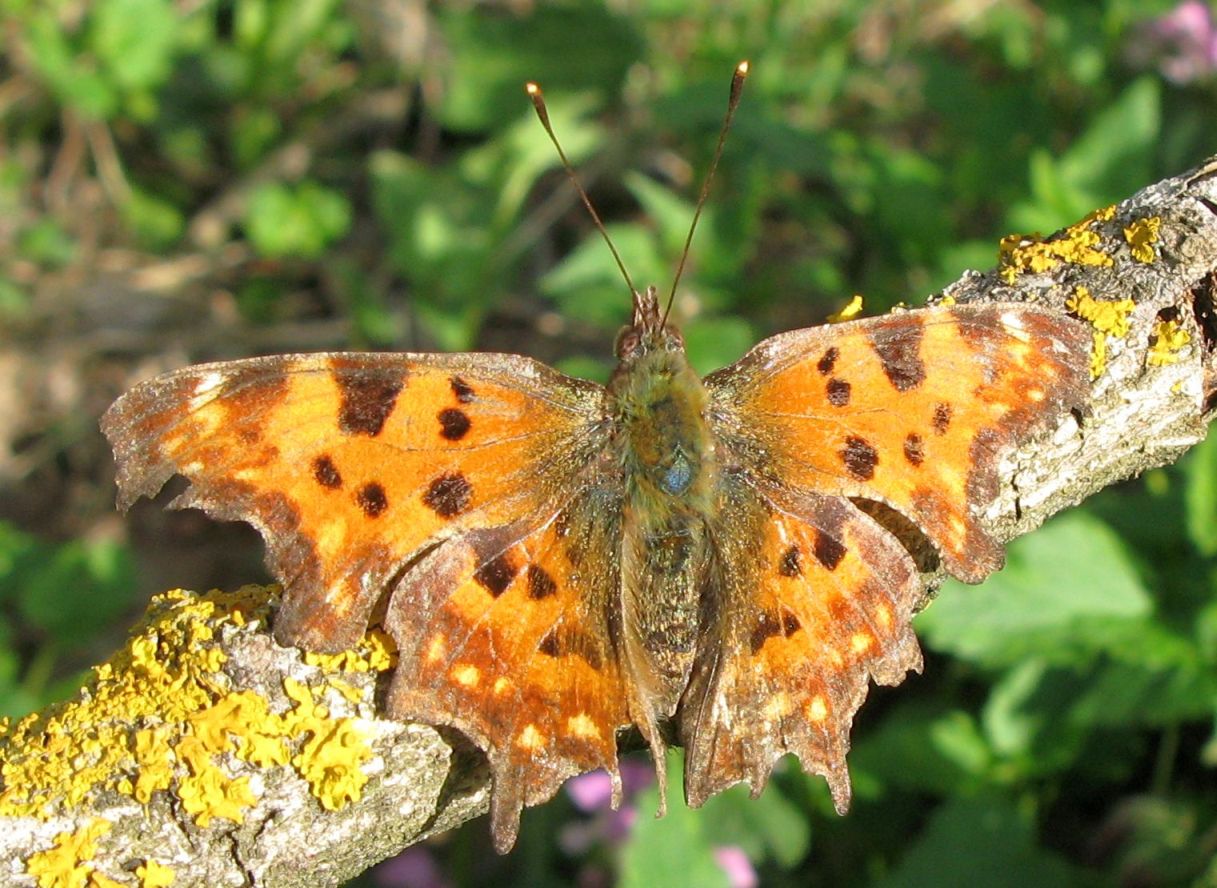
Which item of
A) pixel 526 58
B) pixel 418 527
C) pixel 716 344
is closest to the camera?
pixel 418 527

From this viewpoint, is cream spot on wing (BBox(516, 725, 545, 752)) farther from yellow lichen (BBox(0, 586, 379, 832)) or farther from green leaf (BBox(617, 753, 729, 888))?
green leaf (BBox(617, 753, 729, 888))

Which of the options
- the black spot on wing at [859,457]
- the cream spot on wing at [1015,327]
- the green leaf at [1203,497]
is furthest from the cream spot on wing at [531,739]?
the green leaf at [1203,497]

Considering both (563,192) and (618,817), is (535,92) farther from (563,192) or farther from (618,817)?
(563,192)

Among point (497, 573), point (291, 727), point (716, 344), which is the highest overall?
point (716, 344)

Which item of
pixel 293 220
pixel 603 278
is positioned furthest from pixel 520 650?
pixel 293 220

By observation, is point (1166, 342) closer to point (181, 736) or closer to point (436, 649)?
point (436, 649)

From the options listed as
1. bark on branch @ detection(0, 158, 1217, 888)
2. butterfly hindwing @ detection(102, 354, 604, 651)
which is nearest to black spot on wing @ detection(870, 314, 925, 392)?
bark on branch @ detection(0, 158, 1217, 888)
